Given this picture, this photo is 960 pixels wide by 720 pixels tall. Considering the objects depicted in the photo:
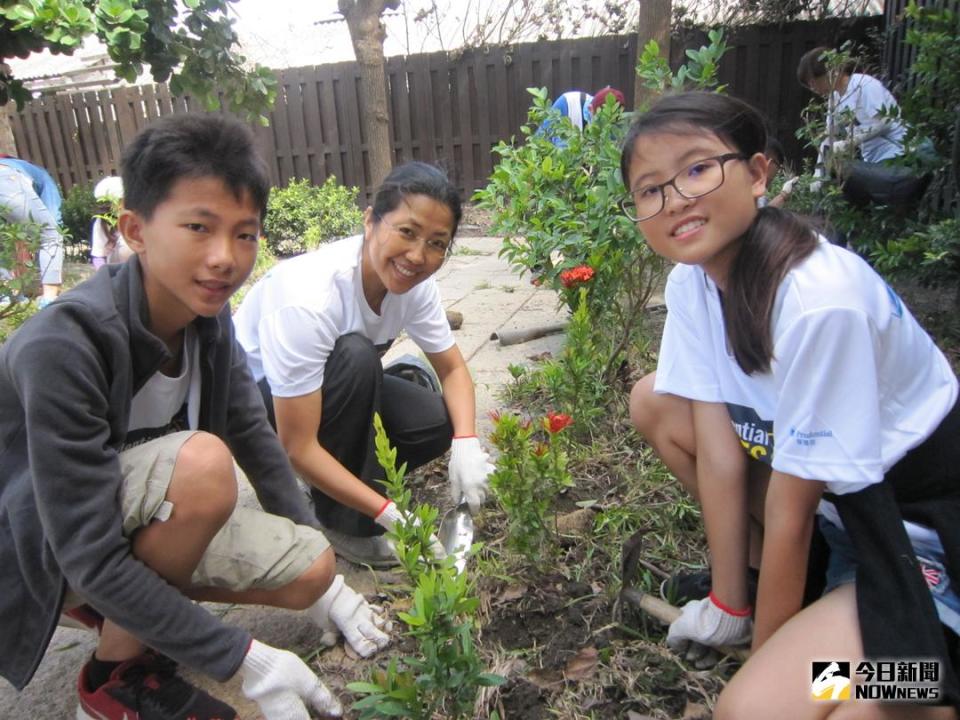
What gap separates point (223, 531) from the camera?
174 centimetres

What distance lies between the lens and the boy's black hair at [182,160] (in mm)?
1541

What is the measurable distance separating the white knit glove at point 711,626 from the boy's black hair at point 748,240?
0.54m

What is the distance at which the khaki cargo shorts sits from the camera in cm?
148

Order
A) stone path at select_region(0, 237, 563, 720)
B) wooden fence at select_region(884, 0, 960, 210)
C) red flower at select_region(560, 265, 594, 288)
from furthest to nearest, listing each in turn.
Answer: wooden fence at select_region(884, 0, 960, 210) → red flower at select_region(560, 265, 594, 288) → stone path at select_region(0, 237, 563, 720)

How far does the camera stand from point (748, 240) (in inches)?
58.8

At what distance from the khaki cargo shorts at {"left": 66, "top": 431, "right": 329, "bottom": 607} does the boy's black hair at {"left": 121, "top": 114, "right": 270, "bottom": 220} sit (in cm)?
51

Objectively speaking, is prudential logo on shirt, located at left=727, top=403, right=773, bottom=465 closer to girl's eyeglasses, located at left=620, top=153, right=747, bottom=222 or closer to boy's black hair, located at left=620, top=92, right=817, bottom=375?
boy's black hair, located at left=620, top=92, right=817, bottom=375

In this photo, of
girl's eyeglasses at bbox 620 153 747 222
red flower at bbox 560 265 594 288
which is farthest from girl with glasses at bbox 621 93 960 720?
red flower at bbox 560 265 594 288

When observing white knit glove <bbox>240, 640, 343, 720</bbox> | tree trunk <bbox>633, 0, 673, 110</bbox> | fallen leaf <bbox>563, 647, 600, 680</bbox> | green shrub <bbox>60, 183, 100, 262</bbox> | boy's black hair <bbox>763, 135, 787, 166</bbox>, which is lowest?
green shrub <bbox>60, 183, 100, 262</bbox>

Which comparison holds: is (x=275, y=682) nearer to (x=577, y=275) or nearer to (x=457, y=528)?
(x=457, y=528)

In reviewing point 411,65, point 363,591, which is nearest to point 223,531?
point 363,591

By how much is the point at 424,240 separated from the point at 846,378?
1.19 meters

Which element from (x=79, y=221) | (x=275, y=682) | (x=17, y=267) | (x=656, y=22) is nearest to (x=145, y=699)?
(x=275, y=682)

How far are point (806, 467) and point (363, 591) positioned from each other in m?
1.35
